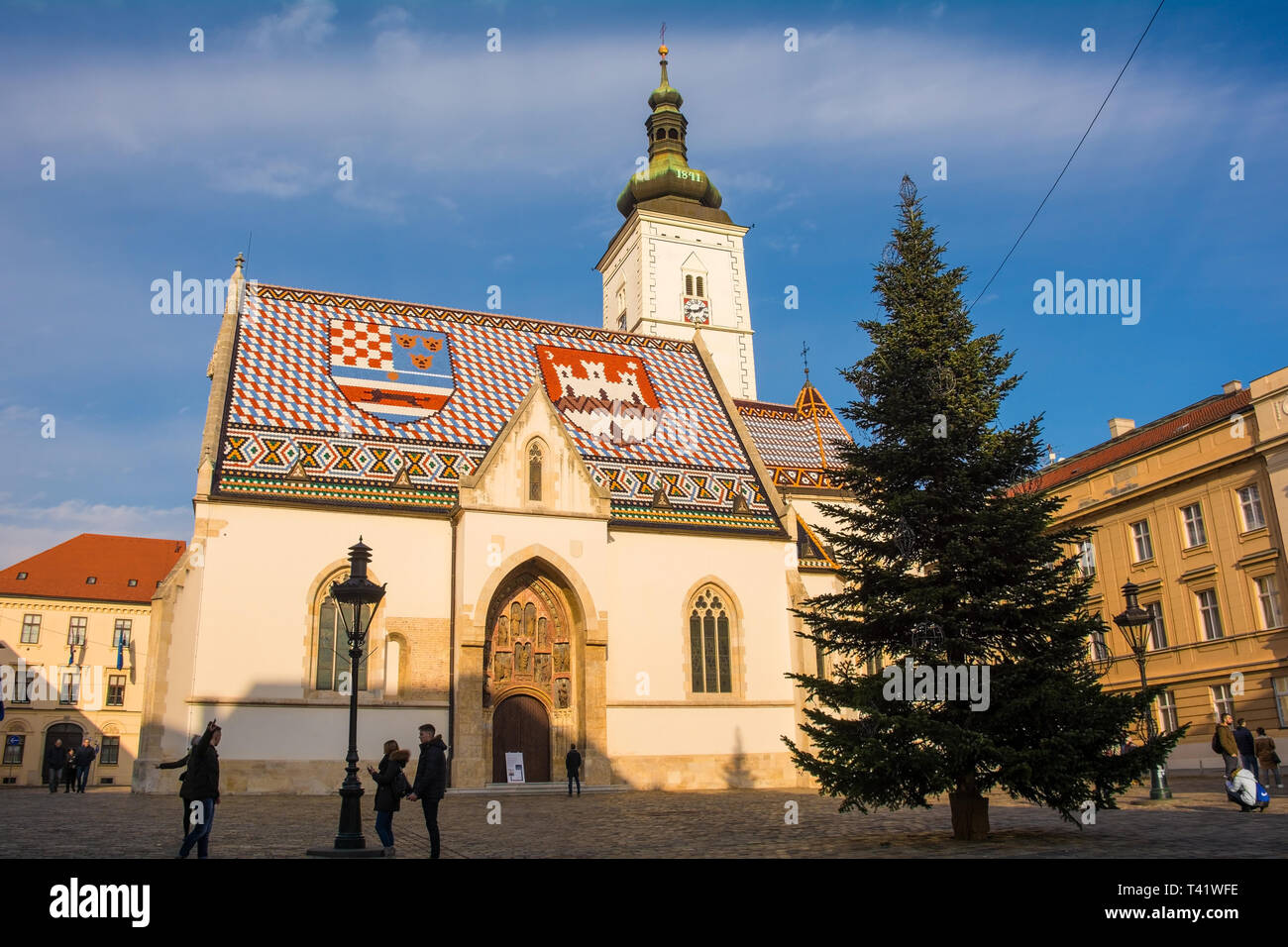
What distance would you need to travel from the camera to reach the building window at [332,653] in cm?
2478

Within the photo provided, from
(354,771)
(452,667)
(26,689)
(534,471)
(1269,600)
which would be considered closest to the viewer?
(354,771)

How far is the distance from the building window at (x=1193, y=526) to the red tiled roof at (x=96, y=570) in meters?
46.8

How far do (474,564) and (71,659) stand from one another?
37.1 m

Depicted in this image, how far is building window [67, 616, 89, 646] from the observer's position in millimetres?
53134

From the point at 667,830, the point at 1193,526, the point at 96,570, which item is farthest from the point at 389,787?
the point at 96,570

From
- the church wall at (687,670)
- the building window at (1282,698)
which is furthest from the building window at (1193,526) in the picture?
the church wall at (687,670)

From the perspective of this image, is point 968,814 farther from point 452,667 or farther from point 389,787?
point 452,667

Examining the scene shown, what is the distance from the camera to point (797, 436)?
38.5 m

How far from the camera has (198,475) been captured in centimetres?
2494

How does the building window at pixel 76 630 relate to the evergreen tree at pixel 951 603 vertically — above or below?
above

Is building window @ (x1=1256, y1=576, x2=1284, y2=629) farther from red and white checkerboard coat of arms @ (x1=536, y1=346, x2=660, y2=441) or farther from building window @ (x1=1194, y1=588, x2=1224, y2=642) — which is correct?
red and white checkerboard coat of arms @ (x1=536, y1=346, x2=660, y2=441)

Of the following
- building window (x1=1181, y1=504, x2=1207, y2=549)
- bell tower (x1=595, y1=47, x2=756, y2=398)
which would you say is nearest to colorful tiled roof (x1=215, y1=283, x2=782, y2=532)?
building window (x1=1181, y1=504, x2=1207, y2=549)

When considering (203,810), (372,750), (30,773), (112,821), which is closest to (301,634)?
(372,750)

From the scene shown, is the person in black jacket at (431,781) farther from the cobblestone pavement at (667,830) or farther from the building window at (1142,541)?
the building window at (1142,541)
